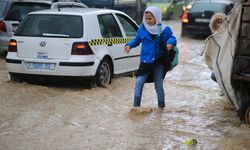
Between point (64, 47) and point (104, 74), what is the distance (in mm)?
1060

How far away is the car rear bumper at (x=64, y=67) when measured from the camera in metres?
9.23

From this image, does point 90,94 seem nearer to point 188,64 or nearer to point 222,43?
point 222,43

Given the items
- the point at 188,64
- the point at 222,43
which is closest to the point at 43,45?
the point at 222,43

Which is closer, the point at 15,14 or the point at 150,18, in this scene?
the point at 150,18

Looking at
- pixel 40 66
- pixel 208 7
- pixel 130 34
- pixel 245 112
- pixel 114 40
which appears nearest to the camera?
pixel 245 112

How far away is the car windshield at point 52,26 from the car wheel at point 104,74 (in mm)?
751

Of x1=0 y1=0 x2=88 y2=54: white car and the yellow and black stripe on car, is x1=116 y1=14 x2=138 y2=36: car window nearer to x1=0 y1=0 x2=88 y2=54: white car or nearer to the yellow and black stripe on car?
the yellow and black stripe on car

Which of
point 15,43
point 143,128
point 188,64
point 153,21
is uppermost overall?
point 153,21

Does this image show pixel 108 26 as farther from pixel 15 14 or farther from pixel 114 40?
pixel 15 14

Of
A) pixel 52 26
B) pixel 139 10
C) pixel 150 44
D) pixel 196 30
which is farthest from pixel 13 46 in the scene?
pixel 139 10

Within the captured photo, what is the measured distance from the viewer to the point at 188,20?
67.0 feet

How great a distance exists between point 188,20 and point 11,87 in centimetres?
1193

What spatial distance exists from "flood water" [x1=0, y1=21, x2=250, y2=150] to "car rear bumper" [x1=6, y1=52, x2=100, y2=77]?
1.04ft

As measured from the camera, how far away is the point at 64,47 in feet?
30.4
